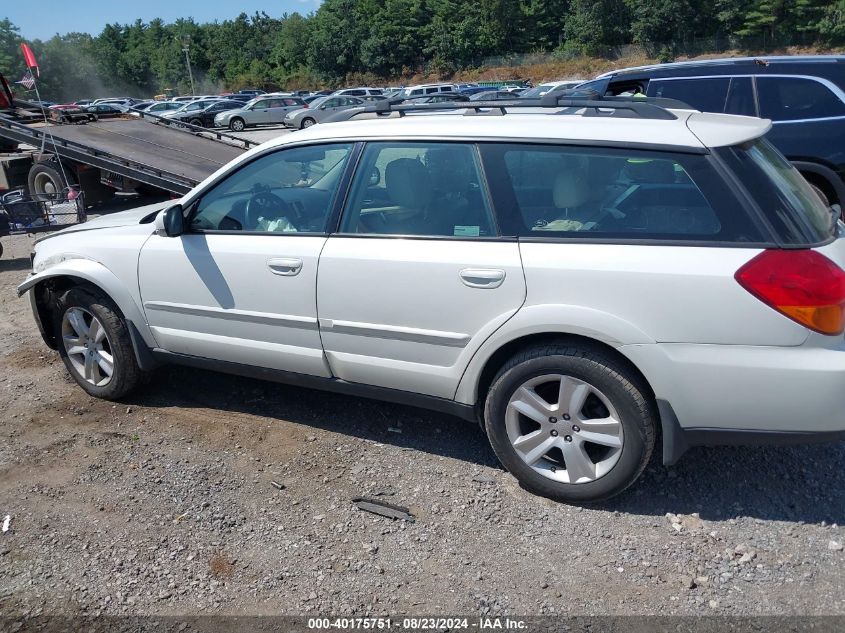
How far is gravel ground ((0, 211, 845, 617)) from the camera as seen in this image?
2838 millimetres

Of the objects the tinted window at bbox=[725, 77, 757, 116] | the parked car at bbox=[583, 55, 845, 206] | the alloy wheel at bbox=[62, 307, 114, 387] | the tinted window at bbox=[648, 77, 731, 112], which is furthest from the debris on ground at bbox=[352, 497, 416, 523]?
the tinted window at bbox=[725, 77, 757, 116]

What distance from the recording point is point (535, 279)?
3.17m

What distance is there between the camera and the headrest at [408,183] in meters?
3.63

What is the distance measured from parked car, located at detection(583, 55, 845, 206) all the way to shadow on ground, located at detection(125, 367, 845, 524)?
445cm

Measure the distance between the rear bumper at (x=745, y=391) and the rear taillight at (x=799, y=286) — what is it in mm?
134

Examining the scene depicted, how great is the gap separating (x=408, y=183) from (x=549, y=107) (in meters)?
0.84

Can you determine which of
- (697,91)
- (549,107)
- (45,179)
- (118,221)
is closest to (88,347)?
(118,221)

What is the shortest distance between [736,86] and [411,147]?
210 inches

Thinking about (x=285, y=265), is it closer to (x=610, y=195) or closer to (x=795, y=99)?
(x=610, y=195)

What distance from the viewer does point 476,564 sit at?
301 cm

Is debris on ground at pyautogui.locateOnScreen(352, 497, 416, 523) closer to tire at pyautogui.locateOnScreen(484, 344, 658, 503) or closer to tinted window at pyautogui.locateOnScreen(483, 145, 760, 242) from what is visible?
tire at pyautogui.locateOnScreen(484, 344, 658, 503)

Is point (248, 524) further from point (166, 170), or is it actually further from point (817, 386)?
point (166, 170)

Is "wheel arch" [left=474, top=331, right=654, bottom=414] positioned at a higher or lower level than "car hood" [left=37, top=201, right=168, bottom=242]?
lower

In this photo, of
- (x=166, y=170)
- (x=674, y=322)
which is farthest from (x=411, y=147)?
(x=166, y=170)
